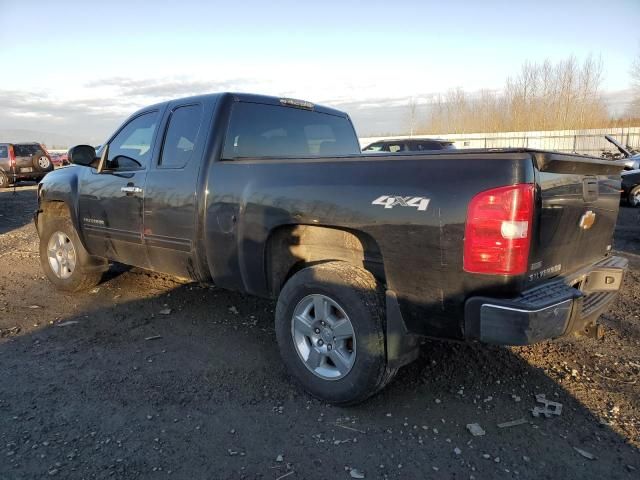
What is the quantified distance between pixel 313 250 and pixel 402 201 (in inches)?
35.7

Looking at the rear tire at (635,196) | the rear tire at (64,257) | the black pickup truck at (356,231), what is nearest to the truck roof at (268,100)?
the black pickup truck at (356,231)

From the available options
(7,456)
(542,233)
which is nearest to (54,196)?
(7,456)

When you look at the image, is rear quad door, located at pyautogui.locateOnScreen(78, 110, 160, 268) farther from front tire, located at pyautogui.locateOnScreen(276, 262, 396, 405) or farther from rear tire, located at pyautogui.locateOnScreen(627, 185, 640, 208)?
rear tire, located at pyautogui.locateOnScreen(627, 185, 640, 208)

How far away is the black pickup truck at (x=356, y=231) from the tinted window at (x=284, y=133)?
0.04 feet

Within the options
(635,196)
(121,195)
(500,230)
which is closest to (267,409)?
(500,230)

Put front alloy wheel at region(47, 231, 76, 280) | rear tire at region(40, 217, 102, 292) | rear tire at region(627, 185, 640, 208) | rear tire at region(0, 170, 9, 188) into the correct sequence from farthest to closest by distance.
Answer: rear tire at region(0, 170, 9, 188) → rear tire at region(627, 185, 640, 208) → front alloy wheel at region(47, 231, 76, 280) → rear tire at region(40, 217, 102, 292)

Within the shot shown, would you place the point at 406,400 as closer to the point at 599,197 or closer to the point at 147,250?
the point at 599,197

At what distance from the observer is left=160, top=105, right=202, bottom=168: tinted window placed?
13.6 feet

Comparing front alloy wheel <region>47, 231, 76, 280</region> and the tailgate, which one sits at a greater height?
the tailgate

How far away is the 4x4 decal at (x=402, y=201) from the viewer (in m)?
2.70

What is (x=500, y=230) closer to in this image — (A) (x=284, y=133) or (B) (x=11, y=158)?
(A) (x=284, y=133)

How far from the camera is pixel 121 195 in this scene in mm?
4707

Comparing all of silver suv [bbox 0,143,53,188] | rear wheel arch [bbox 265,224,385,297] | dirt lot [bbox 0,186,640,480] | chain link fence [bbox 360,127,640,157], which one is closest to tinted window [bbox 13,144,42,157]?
silver suv [bbox 0,143,53,188]

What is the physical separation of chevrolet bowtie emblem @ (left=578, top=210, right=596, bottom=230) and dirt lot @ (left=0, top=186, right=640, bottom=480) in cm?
113
